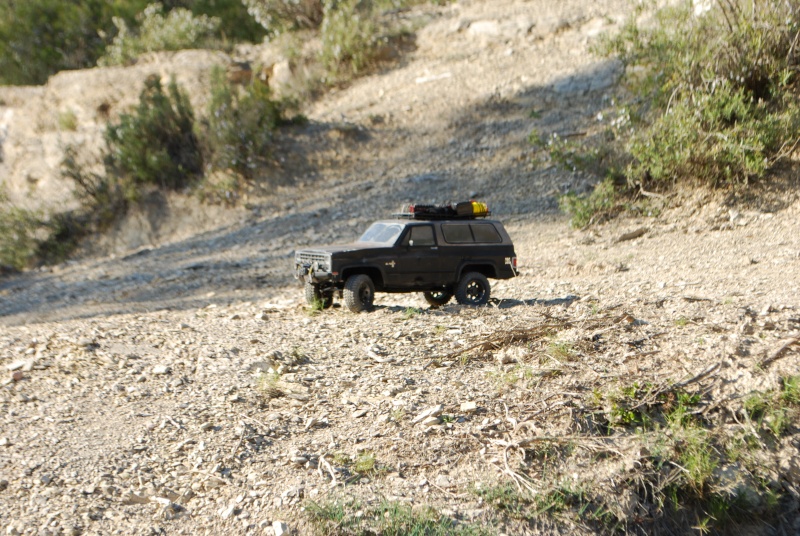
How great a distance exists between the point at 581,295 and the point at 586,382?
3254 millimetres

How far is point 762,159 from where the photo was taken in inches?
483

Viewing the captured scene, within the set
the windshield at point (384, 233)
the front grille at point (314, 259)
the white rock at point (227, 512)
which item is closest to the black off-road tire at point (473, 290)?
the windshield at point (384, 233)

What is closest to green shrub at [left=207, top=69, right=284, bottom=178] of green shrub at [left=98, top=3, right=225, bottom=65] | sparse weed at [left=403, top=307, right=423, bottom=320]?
green shrub at [left=98, top=3, right=225, bottom=65]

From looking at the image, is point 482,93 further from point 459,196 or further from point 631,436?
point 631,436

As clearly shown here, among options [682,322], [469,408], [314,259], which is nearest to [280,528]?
[469,408]

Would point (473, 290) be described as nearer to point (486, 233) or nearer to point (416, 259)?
point (486, 233)

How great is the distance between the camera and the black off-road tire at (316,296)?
972cm

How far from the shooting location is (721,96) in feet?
41.8

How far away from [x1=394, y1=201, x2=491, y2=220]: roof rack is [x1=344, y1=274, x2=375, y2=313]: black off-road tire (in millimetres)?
1218

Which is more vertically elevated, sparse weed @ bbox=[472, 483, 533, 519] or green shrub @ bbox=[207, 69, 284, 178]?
green shrub @ bbox=[207, 69, 284, 178]

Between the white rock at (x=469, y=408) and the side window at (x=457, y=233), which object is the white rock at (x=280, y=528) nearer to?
the white rock at (x=469, y=408)

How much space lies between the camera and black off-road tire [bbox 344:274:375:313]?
9203 millimetres

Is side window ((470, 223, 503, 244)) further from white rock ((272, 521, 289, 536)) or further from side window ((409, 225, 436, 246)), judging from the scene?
white rock ((272, 521, 289, 536))

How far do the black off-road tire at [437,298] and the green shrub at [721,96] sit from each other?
17.0 ft
